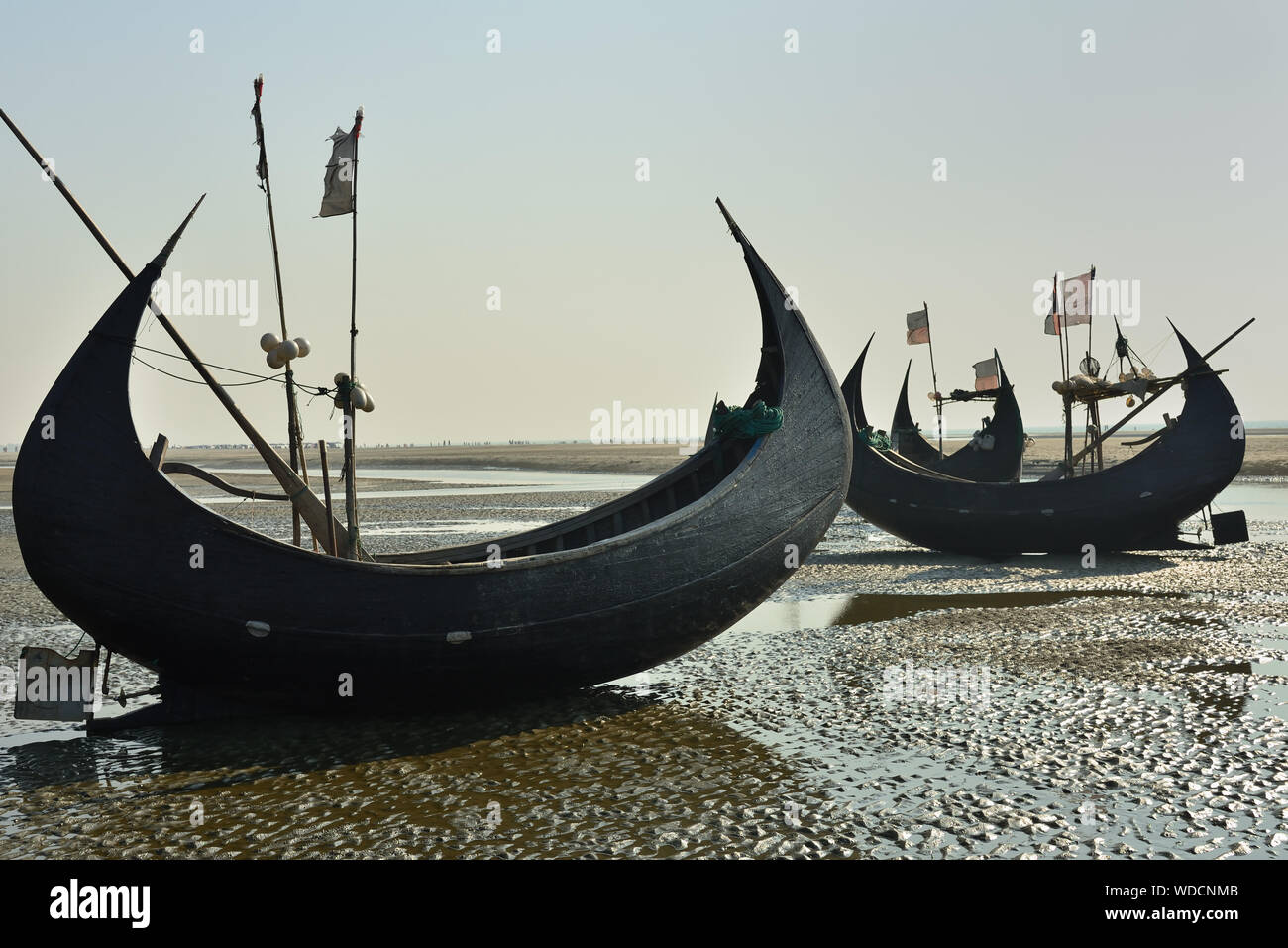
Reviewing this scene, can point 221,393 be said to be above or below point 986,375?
below

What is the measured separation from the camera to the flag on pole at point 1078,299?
24.5 meters

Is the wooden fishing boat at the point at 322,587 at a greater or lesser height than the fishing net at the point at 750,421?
lesser

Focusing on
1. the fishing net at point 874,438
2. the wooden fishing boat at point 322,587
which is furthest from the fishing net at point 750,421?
the fishing net at point 874,438

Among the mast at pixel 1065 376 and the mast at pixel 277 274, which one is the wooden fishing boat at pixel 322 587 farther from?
the mast at pixel 1065 376

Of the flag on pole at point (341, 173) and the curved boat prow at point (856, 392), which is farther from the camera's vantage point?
the curved boat prow at point (856, 392)

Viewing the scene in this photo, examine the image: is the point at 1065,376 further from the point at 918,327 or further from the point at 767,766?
the point at 767,766

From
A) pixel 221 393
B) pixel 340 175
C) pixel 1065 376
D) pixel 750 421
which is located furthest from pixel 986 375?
pixel 221 393

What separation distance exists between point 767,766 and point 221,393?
5971mm

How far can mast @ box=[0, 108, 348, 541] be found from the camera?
7.71 meters

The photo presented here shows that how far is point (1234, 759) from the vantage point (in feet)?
23.7

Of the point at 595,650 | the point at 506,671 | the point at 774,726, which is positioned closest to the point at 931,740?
the point at 774,726

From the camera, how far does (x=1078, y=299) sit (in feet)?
80.8

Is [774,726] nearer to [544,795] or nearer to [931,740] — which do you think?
[931,740]

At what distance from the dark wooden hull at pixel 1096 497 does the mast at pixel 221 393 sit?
1456 cm
